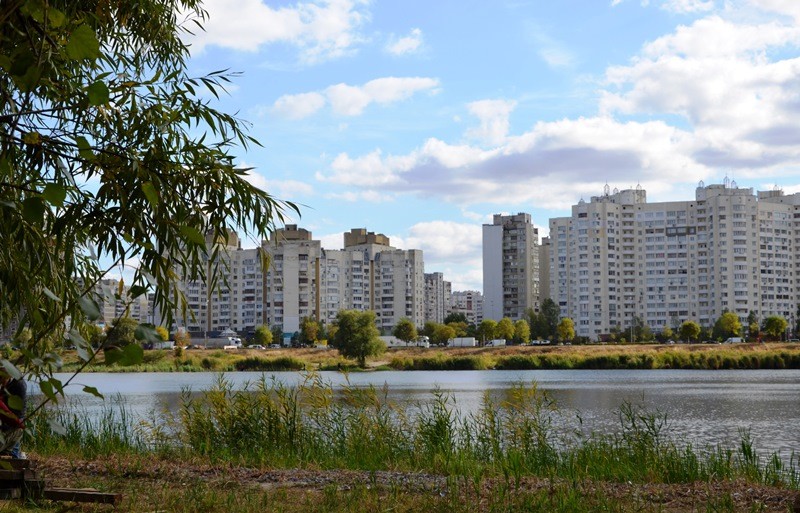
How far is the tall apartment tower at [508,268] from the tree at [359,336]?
89.4m

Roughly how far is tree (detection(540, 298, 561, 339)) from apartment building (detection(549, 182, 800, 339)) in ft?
16.8

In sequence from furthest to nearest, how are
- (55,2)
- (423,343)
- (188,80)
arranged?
(423,343) < (188,80) < (55,2)

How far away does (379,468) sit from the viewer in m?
10.6

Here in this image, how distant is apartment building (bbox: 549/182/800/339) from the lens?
13475 cm

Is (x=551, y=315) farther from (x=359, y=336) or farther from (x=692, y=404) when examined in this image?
(x=692, y=404)

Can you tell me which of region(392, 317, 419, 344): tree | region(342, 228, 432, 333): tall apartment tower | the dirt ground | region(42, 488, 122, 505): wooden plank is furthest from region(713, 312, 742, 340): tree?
region(42, 488, 122, 505): wooden plank

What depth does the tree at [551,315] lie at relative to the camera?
131625 millimetres

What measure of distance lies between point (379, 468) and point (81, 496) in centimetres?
387

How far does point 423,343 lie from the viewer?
126 meters

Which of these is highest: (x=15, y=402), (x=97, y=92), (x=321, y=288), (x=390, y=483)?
(x=321, y=288)

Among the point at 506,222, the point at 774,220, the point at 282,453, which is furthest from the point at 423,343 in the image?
the point at 282,453

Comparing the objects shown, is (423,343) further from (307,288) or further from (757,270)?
(757,270)

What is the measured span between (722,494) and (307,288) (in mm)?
143642

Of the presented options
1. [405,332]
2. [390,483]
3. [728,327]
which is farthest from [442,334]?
[390,483]
